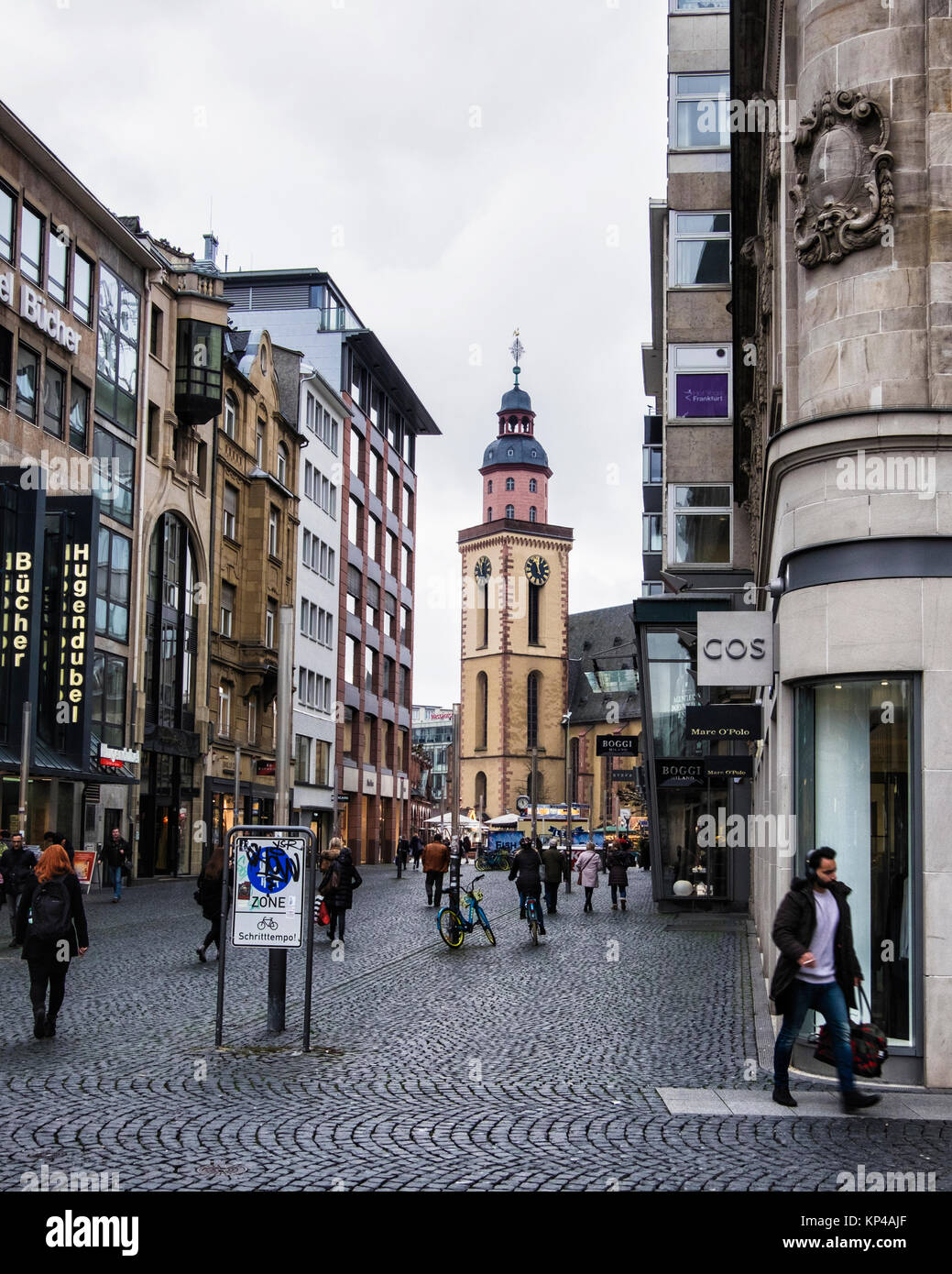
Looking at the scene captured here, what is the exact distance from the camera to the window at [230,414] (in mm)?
53662

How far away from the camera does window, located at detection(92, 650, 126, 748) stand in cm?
4191

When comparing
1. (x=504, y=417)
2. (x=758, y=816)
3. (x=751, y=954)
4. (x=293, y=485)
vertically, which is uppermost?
(x=504, y=417)

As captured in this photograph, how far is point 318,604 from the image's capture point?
6638 centimetres

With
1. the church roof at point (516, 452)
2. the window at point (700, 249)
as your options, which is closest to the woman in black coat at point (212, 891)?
the window at point (700, 249)

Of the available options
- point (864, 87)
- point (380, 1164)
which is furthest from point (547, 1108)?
point (864, 87)

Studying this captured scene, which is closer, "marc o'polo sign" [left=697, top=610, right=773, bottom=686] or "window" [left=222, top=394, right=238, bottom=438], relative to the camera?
"marc o'polo sign" [left=697, top=610, right=773, bottom=686]

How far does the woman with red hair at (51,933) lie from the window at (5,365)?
24648 mm

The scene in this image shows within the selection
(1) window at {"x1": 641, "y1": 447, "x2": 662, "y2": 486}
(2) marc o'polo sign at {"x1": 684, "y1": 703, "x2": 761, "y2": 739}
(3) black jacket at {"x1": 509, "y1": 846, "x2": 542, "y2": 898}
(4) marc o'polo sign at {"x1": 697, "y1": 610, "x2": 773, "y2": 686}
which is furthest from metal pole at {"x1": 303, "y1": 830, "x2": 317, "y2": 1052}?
(1) window at {"x1": 641, "y1": 447, "x2": 662, "y2": 486}

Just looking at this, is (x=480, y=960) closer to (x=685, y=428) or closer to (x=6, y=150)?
(x=685, y=428)

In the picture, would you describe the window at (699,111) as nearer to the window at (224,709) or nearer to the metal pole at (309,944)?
the metal pole at (309,944)

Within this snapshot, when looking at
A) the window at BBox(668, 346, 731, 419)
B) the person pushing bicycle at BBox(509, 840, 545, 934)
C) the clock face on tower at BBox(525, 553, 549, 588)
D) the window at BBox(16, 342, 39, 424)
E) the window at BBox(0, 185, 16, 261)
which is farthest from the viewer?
the clock face on tower at BBox(525, 553, 549, 588)

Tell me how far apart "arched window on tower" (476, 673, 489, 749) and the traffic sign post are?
116m

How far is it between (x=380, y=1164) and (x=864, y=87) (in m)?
9.22

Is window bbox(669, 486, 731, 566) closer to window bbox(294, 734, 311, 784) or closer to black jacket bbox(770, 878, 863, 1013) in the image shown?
black jacket bbox(770, 878, 863, 1013)
